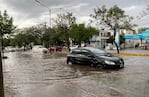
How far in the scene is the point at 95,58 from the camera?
19312mm

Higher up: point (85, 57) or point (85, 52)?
point (85, 52)

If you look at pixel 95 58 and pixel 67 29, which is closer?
pixel 95 58

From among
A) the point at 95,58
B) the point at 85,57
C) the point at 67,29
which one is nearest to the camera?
the point at 95,58

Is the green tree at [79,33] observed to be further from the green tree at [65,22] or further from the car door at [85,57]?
the car door at [85,57]

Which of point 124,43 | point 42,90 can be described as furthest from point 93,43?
point 42,90

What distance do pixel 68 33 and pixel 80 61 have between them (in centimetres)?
3643

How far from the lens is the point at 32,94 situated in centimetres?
987

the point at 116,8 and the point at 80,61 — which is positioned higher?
the point at 116,8

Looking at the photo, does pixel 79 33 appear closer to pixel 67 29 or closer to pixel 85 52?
pixel 67 29

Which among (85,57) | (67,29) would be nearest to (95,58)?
(85,57)

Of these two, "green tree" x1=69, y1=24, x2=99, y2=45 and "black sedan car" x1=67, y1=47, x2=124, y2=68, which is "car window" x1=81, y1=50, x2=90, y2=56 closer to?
"black sedan car" x1=67, y1=47, x2=124, y2=68

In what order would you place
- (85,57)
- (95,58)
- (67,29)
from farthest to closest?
(67,29) < (85,57) < (95,58)

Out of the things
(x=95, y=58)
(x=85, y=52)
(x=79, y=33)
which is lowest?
(x=95, y=58)

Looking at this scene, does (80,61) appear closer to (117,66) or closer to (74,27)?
(117,66)
